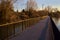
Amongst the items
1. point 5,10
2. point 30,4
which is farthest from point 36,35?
point 30,4

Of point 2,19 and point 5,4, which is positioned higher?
point 5,4

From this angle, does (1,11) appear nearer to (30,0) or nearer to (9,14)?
(9,14)

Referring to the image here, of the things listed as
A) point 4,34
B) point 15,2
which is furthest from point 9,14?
point 4,34

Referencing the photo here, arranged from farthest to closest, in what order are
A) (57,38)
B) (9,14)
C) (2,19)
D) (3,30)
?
(9,14) < (2,19) < (3,30) < (57,38)

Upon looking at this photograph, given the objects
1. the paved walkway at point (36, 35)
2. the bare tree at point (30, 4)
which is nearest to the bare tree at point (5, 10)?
the paved walkway at point (36, 35)

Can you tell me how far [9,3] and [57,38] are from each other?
25.6m

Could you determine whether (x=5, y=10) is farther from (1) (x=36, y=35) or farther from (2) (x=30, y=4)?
(2) (x=30, y=4)

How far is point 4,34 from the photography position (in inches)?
519

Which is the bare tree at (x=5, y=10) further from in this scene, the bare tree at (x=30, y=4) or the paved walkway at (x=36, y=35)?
the bare tree at (x=30, y=4)

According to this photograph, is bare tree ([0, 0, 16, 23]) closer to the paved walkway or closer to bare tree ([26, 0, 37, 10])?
the paved walkway

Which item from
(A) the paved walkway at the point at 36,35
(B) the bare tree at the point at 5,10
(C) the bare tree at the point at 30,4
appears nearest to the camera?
(A) the paved walkway at the point at 36,35

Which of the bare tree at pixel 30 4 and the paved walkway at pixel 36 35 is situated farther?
the bare tree at pixel 30 4

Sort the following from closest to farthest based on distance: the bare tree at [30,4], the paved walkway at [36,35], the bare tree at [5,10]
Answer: the paved walkway at [36,35], the bare tree at [5,10], the bare tree at [30,4]

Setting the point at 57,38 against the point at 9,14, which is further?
the point at 9,14
